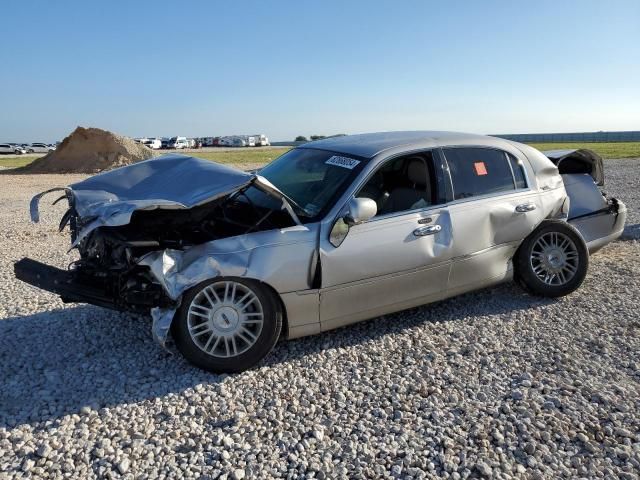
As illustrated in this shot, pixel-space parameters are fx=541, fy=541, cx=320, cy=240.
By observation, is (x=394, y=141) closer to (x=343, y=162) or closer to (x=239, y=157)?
(x=343, y=162)

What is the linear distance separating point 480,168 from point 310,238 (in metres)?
1.97

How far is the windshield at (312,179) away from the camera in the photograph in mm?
4328

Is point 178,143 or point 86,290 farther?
point 178,143

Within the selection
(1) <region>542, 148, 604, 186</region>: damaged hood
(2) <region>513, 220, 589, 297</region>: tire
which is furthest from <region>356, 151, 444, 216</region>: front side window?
(1) <region>542, 148, 604, 186</region>: damaged hood

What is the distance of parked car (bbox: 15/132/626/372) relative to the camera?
12.6 feet

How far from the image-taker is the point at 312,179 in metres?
4.73

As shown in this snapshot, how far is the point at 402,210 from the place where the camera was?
4.52 meters

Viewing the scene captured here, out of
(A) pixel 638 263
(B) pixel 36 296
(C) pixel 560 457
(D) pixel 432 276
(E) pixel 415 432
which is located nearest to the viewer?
(C) pixel 560 457

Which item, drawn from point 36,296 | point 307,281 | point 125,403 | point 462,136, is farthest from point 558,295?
point 36,296

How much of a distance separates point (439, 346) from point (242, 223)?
6.14 feet

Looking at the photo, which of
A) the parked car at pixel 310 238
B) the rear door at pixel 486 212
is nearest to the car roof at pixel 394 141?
the parked car at pixel 310 238

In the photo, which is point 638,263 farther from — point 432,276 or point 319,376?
point 319,376

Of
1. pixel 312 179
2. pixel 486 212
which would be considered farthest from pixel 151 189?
pixel 486 212

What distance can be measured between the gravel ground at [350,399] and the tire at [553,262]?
196 millimetres
